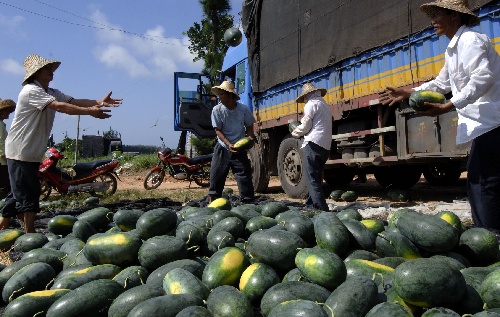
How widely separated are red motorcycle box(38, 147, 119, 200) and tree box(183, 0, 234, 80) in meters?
13.7

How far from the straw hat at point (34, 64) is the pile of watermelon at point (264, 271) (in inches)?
84.5

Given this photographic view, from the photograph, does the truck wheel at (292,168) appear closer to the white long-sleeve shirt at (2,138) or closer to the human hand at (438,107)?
the human hand at (438,107)

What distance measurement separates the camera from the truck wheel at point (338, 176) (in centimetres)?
994

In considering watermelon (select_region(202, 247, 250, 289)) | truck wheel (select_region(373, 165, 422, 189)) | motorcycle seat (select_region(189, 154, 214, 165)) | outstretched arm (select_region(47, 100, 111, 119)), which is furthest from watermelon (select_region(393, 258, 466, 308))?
motorcycle seat (select_region(189, 154, 214, 165))

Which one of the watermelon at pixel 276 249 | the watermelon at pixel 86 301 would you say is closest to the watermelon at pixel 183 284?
the watermelon at pixel 86 301

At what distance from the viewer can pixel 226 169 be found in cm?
686

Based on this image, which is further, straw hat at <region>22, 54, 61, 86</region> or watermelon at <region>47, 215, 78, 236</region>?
straw hat at <region>22, 54, 61, 86</region>

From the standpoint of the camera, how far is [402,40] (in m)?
6.56

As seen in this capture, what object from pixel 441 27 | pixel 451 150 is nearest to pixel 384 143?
pixel 451 150

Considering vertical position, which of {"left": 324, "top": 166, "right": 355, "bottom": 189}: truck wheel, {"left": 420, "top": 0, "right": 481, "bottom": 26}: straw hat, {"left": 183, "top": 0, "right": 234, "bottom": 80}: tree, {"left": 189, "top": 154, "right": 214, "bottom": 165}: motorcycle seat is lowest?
{"left": 324, "top": 166, "right": 355, "bottom": 189}: truck wheel

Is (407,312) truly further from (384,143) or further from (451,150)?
(384,143)

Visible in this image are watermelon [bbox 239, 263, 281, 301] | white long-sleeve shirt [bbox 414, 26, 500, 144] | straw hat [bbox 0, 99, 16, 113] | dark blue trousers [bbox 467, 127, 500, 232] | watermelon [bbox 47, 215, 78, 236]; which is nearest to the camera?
watermelon [bbox 239, 263, 281, 301]

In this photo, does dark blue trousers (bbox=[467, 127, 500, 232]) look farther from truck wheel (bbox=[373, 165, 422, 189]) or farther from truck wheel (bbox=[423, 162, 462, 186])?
truck wheel (bbox=[423, 162, 462, 186])

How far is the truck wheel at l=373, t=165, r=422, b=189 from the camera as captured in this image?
9383mm
